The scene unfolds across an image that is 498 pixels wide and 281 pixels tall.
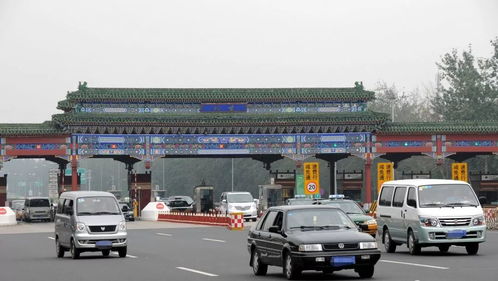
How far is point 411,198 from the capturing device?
27000mm

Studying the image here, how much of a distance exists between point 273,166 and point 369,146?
4973 cm

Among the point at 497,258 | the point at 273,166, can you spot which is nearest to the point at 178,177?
the point at 273,166

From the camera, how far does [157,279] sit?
20.5m

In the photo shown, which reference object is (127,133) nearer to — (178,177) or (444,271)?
(444,271)

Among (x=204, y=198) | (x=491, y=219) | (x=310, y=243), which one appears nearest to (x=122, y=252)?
(x=310, y=243)

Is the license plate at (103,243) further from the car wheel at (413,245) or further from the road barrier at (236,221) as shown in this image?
the road barrier at (236,221)

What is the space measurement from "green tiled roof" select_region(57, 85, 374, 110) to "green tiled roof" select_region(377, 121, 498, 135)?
113 inches

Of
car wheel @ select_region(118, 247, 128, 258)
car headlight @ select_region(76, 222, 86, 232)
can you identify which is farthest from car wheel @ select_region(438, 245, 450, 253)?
car headlight @ select_region(76, 222, 86, 232)

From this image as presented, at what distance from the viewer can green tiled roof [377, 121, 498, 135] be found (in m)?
68.0

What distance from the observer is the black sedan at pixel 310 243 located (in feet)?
61.4

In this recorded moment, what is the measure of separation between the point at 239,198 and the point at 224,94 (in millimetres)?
7764

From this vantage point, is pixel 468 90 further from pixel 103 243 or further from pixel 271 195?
pixel 103 243

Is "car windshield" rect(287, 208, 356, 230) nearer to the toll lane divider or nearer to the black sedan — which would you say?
the black sedan

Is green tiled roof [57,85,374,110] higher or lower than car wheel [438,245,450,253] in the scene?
higher
